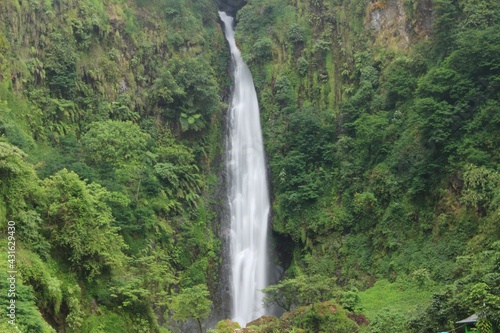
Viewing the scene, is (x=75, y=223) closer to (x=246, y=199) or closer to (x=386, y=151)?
(x=246, y=199)

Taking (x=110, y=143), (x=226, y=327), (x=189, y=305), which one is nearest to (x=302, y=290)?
(x=226, y=327)

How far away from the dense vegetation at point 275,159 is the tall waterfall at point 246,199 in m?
0.87

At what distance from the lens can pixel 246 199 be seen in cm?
3014

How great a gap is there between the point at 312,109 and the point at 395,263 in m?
11.2

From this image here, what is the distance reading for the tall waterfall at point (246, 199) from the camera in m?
26.6

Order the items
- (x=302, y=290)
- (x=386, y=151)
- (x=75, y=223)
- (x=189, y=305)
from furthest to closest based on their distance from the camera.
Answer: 1. (x=386, y=151)
2. (x=302, y=290)
3. (x=189, y=305)
4. (x=75, y=223)

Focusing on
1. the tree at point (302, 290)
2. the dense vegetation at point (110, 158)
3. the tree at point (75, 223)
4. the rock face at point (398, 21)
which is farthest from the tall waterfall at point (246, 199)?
the tree at point (75, 223)

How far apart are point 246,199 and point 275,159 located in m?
2.90

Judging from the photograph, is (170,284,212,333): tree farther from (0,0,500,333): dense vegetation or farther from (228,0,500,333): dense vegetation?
(228,0,500,333): dense vegetation

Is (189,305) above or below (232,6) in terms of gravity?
below

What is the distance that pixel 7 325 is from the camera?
11.6m

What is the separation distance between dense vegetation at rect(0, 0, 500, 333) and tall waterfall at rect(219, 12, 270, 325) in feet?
2.84

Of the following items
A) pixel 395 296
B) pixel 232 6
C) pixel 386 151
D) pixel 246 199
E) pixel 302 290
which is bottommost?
pixel 395 296

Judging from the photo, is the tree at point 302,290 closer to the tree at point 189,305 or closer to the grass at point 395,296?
the grass at point 395,296
